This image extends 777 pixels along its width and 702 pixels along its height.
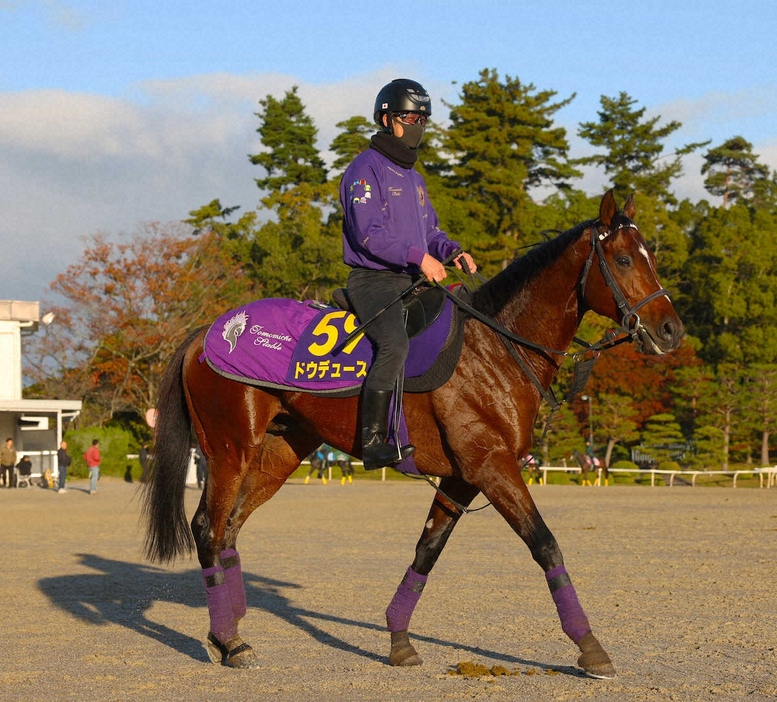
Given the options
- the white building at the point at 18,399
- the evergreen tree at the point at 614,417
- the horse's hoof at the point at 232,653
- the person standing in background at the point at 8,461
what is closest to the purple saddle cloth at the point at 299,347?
the horse's hoof at the point at 232,653

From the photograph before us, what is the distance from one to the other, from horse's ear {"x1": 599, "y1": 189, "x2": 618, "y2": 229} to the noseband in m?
0.05

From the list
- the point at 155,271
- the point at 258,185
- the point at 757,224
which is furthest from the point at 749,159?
the point at 155,271

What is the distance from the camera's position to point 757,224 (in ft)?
164

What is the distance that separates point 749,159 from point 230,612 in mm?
78904

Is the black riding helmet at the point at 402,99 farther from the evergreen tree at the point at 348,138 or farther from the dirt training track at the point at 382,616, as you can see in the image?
the evergreen tree at the point at 348,138

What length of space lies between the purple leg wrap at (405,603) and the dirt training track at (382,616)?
0.85ft

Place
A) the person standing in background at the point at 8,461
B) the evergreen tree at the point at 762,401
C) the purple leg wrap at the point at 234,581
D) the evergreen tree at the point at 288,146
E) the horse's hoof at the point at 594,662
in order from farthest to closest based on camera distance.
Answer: the evergreen tree at the point at 288,146 < the evergreen tree at the point at 762,401 < the person standing in background at the point at 8,461 < the purple leg wrap at the point at 234,581 < the horse's hoof at the point at 594,662

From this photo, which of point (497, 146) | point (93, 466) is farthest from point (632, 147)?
point (93, 466)

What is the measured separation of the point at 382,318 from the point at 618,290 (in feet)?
4.58

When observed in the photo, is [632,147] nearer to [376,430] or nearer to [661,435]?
[661,435]

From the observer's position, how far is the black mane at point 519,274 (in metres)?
6.38

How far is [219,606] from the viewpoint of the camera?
6.77m

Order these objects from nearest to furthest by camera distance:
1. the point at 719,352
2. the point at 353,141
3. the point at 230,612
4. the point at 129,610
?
the point at 230,612
the point at 129,610
the point at 719,352
the point at 353,141

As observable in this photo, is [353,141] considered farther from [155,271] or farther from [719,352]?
[719,352]
